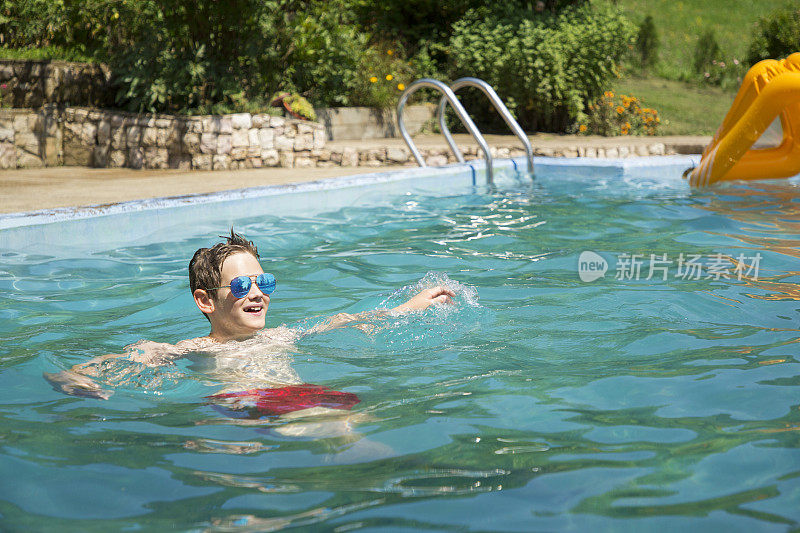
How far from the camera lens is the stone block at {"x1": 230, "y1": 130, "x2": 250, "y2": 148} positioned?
10.3 metres

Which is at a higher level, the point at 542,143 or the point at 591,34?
the point at 591,34

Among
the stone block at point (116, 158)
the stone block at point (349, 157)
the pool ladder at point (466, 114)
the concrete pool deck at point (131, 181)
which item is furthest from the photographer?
the stone block at point (349, 157)

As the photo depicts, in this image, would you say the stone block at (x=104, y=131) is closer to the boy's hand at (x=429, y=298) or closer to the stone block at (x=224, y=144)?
→ the stone block at (x=224, y=144)

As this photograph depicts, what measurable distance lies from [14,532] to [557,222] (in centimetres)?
531

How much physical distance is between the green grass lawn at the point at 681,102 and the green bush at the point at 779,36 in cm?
118

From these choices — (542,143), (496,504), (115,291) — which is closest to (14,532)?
(496,504)

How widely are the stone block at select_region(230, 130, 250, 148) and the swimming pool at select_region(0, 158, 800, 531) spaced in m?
4.04

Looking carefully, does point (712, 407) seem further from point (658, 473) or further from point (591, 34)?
point (591, 34)

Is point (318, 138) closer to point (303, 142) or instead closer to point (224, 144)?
point (303, 142)

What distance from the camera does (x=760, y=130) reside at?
7168 mm

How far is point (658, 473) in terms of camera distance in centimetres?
218

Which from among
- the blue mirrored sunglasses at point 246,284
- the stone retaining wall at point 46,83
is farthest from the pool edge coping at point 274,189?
the stone retaining wall at point 46,83

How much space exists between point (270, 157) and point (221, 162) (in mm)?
665

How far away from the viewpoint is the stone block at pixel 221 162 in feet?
34.0
